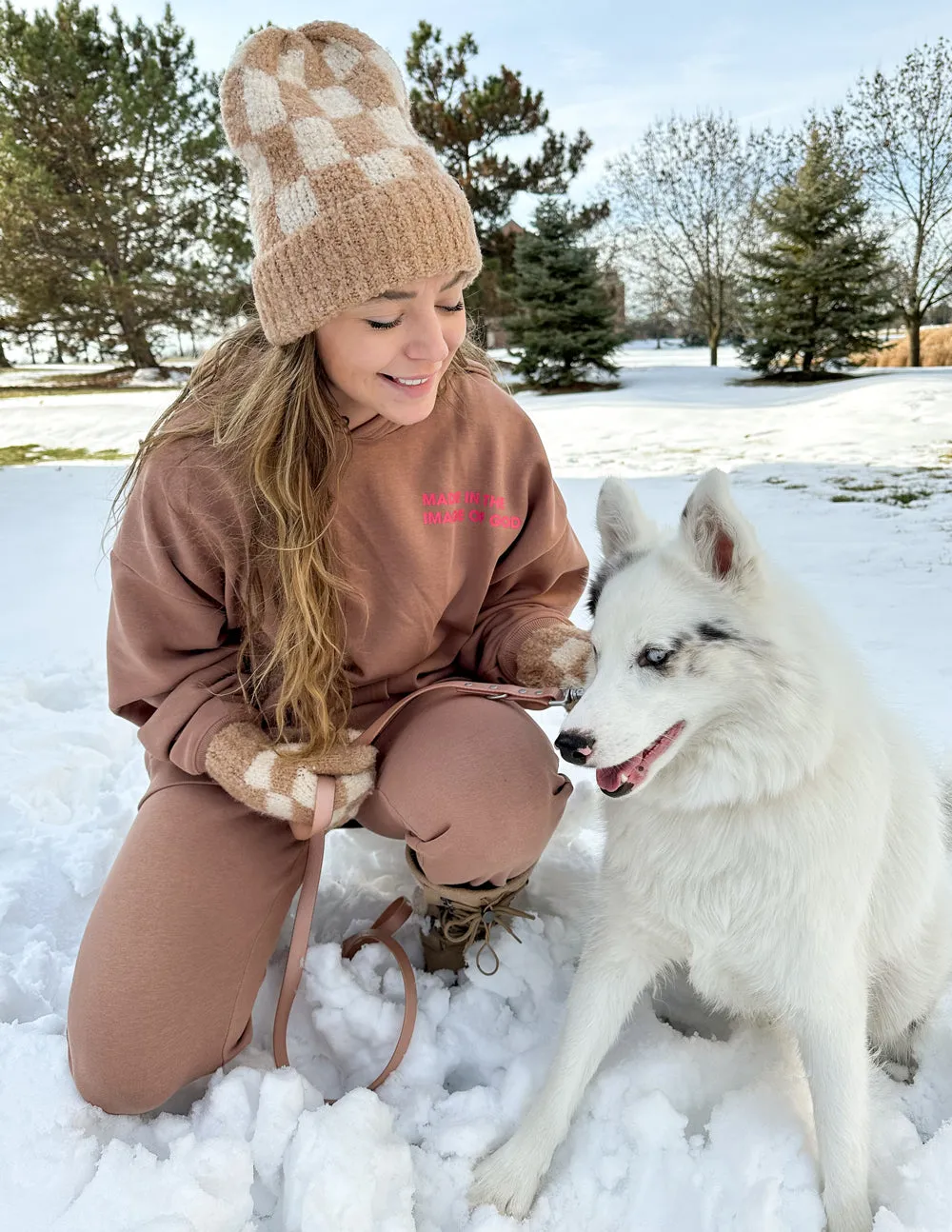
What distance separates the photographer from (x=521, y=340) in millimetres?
14969

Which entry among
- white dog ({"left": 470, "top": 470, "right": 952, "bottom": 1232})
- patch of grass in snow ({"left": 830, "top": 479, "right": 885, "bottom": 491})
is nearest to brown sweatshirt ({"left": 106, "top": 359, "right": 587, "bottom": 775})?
white dog ({"left": 470, "top": 470, "right": 952, "bottom": 1232})

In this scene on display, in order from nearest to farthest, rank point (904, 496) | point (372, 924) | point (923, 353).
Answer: point (372, 924) → point (904, 496) → point (923, 353)

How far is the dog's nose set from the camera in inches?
50.1

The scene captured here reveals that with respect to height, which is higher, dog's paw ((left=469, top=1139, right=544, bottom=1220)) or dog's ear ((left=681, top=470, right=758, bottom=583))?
dog's ear ((left=681, top=470, right=758, bottom=583))

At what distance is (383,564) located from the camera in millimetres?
1797

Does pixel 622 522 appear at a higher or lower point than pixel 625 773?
higher

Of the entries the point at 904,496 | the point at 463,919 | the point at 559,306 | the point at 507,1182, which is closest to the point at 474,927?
the point at 463,919

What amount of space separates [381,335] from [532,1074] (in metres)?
1.40

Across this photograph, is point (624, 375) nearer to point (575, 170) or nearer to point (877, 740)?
point (575, 170)

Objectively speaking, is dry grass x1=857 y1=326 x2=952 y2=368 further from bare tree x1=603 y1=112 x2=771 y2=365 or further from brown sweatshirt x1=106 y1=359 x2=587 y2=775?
brown sweatshirt x1=106 y1=359 x2=587 y2=775

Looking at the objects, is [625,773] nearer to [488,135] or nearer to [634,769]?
[634,769]

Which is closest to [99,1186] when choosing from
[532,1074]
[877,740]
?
[532,1074]

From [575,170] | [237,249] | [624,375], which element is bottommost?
[624,375]

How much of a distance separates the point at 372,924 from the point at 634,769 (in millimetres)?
871
